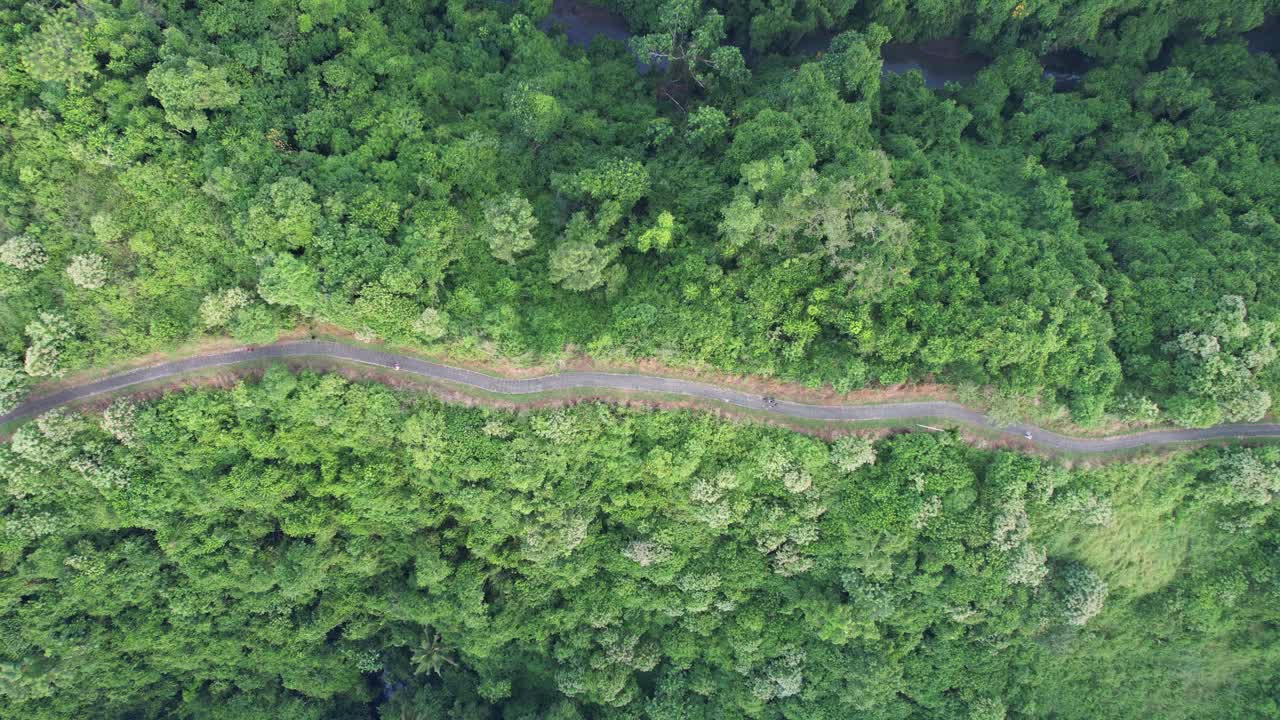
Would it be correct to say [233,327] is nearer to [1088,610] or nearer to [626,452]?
[626,452]

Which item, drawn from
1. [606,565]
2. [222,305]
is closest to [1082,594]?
[606,565]

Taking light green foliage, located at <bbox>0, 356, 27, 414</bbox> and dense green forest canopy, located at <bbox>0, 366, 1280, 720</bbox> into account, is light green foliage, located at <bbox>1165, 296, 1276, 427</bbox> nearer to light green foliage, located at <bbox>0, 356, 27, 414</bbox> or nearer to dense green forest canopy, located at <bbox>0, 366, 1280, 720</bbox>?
dense green forest canopy, located at <bbox>0, 366, 1280, 720</bbox>

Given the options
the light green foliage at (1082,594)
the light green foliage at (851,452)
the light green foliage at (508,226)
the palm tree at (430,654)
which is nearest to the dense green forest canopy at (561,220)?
the light green foliage at (508,226)

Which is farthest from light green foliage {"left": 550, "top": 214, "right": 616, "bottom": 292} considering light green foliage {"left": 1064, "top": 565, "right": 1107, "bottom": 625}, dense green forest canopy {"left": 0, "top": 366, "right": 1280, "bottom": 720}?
light green foliage {"left": 1064, "top": 565, "right": 1107, "bottom": 625}

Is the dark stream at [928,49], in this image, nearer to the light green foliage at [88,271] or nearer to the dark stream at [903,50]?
the dark stream at [903,50]

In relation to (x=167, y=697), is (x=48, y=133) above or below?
above

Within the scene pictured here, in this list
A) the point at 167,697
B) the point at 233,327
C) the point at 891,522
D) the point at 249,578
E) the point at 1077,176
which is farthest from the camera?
the point at 1077,176

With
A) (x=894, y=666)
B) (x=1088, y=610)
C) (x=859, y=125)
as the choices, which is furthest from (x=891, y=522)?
(x=859, y=125)
